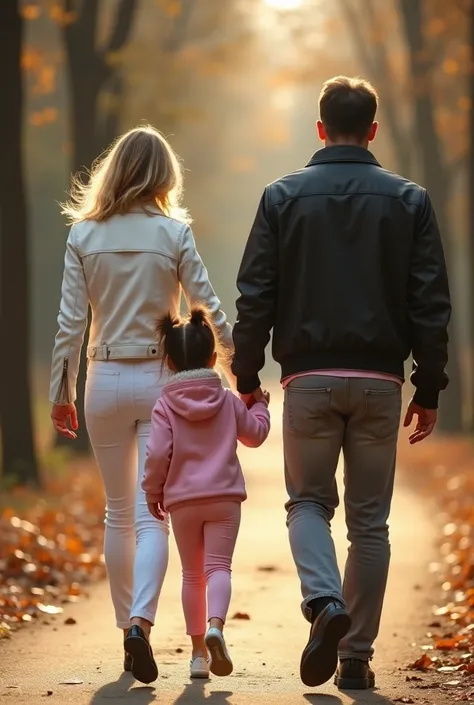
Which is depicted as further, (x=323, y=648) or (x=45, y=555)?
(x=45, y=555)

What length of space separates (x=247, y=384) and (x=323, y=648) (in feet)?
4.03

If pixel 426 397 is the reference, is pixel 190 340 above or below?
above

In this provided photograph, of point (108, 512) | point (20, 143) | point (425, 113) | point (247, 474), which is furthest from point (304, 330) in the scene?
point (425, 113)

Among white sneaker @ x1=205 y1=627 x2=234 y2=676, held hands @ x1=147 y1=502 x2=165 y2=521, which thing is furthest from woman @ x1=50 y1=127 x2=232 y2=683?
white sneaker @ x1=205 y1=627 x2=234 y2=676

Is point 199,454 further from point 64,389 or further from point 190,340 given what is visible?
point 64,389

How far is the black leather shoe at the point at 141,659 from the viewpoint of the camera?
5.27m

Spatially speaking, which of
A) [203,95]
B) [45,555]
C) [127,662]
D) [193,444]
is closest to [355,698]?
[127,662]

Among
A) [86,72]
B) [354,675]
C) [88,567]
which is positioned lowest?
[88,567]

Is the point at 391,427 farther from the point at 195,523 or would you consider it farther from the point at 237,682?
the point at 237,682

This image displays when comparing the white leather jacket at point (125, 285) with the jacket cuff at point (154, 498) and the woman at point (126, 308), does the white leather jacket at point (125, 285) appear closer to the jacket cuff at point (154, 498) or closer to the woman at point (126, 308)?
the woman at point (126, 308)

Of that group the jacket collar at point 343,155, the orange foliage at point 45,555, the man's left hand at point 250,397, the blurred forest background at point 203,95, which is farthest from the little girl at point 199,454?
the blurred forest background at point 203,95

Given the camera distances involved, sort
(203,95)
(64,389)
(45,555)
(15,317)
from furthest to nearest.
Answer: (203,95), (15,317), (45,555), (64,389)

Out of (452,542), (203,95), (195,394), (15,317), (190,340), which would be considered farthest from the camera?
(203,95)

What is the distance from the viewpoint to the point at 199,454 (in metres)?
5.48
